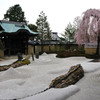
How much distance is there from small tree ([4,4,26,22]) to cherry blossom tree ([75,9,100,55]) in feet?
82.9

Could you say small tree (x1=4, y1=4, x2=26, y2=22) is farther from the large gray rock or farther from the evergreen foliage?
the large gray rock

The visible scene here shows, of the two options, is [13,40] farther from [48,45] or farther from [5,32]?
[48,45]

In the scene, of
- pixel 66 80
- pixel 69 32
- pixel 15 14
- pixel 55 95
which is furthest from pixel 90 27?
pixel 15 14

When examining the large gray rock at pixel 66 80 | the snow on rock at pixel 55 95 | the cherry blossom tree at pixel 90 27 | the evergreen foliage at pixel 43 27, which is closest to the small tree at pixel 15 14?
the evergreen foliage at pixel 43 27

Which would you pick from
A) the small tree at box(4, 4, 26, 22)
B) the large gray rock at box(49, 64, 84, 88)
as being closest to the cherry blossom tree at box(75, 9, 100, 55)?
the large gray rock at box(49, 64, 84, 88)

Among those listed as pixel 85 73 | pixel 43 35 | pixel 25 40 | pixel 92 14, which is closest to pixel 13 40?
pixel 25 40

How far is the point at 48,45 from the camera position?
20469 mm

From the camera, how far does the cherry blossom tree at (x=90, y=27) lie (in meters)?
11.5

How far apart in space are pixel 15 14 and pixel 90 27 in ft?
89.9

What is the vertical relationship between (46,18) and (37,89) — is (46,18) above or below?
above

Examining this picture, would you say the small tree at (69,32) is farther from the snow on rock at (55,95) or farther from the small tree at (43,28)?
the snow on rock at (55,95)

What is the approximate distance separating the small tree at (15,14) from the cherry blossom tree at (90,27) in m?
25.3

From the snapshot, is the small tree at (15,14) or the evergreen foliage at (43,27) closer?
the evergreen foliage at (43,27)

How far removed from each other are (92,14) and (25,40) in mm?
9311
